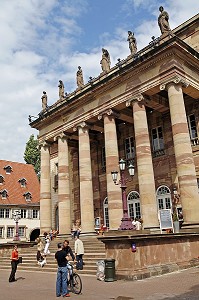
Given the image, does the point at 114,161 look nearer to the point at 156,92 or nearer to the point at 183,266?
the point at 156,92

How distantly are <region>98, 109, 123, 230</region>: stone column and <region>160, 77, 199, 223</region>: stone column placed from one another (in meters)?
4.79

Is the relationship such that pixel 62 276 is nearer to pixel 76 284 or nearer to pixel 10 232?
pixel 76 284

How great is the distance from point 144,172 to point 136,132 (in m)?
2.80

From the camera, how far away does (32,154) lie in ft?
198

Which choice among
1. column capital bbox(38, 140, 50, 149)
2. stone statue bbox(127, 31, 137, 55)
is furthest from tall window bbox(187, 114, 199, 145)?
column capital bbox(38, 140, 50, 149)

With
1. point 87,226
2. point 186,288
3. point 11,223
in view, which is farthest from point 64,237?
point 11,223

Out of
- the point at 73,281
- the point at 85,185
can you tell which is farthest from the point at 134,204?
the point at 73,281

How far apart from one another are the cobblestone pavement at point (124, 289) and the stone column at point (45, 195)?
1417 centimetres

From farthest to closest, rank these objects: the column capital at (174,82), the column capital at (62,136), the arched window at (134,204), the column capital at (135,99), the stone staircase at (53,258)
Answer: the column capital at (62,136) → the arched window at (134,204) → the column capital at (135,99) → the column capital at (174,82) → the stone staircase at (53,258)

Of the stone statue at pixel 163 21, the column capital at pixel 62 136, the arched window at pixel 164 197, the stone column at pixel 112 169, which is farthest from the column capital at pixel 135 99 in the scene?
the column capital at pixel 62 136

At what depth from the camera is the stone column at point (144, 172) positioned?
Answer: 19.5 meters

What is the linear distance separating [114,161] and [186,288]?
1311 cm

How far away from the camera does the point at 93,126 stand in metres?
26.6

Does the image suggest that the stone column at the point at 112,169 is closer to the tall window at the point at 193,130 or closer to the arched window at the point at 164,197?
the arched window at the point at 164,197
